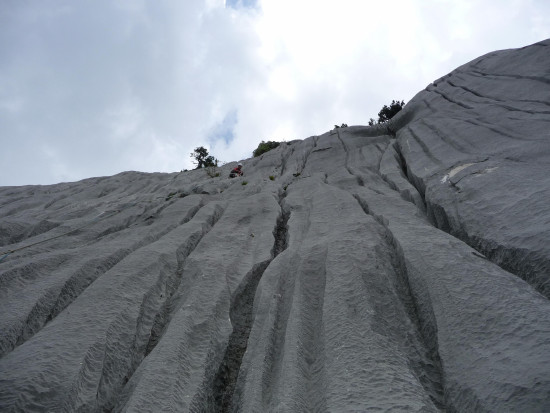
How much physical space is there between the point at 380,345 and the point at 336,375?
2.15 ft

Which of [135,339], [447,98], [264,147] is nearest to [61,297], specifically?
[135,339]

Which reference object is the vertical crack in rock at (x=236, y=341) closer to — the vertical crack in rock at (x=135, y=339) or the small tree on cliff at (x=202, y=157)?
the vertical crack in rock at (x=135, y=339)

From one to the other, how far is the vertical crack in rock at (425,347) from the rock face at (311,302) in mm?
19

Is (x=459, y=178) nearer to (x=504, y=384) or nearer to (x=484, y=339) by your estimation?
(x=484, y=339)

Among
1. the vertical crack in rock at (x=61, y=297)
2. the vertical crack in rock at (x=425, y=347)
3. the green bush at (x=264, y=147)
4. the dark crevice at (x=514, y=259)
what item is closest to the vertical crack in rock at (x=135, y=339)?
the vertical crack in rock at (x=61, y=297)

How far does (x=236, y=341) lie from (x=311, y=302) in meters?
1.11

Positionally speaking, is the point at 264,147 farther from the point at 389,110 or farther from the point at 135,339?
the point at 135,339

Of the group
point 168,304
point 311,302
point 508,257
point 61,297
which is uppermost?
point 61,297

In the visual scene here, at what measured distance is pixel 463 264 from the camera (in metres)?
5.11

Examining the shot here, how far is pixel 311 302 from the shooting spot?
5.22m

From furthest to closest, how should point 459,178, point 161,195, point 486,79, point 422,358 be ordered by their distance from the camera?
1. point 486,79
2. point 161,195
3. point 459,178
4. point 422,358

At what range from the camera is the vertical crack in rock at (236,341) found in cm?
416

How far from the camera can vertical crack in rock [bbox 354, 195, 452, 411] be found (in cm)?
362

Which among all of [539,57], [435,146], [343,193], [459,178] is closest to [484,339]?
[459,178]
